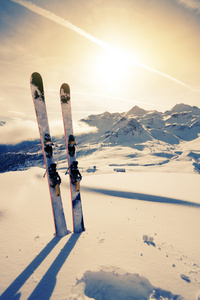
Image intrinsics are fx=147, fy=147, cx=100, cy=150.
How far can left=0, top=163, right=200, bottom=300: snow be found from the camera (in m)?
3.76

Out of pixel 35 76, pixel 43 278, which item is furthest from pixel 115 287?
pixel 35 76

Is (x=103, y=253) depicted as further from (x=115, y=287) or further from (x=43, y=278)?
(x=43, y=278)

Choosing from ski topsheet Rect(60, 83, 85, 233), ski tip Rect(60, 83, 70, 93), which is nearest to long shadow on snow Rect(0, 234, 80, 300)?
ski topsheet Rect(60, 83, 85, 233)

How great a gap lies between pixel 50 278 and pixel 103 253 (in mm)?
1739

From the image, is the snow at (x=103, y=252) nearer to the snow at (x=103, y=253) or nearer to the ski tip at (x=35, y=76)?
the snow at (x=103, y=253)

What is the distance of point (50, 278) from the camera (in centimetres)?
414

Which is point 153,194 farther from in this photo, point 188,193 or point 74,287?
point 74,287

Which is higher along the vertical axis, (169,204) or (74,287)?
(74,287)

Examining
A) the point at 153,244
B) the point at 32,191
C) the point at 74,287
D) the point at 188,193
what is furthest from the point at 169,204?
the point at 32,191

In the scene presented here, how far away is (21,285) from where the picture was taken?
3.93 m

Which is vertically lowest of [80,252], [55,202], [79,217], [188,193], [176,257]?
[188,193]

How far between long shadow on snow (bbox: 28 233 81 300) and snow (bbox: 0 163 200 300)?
0.02m

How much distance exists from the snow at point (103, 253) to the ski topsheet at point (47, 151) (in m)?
0.65

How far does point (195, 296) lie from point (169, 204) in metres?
7.13
